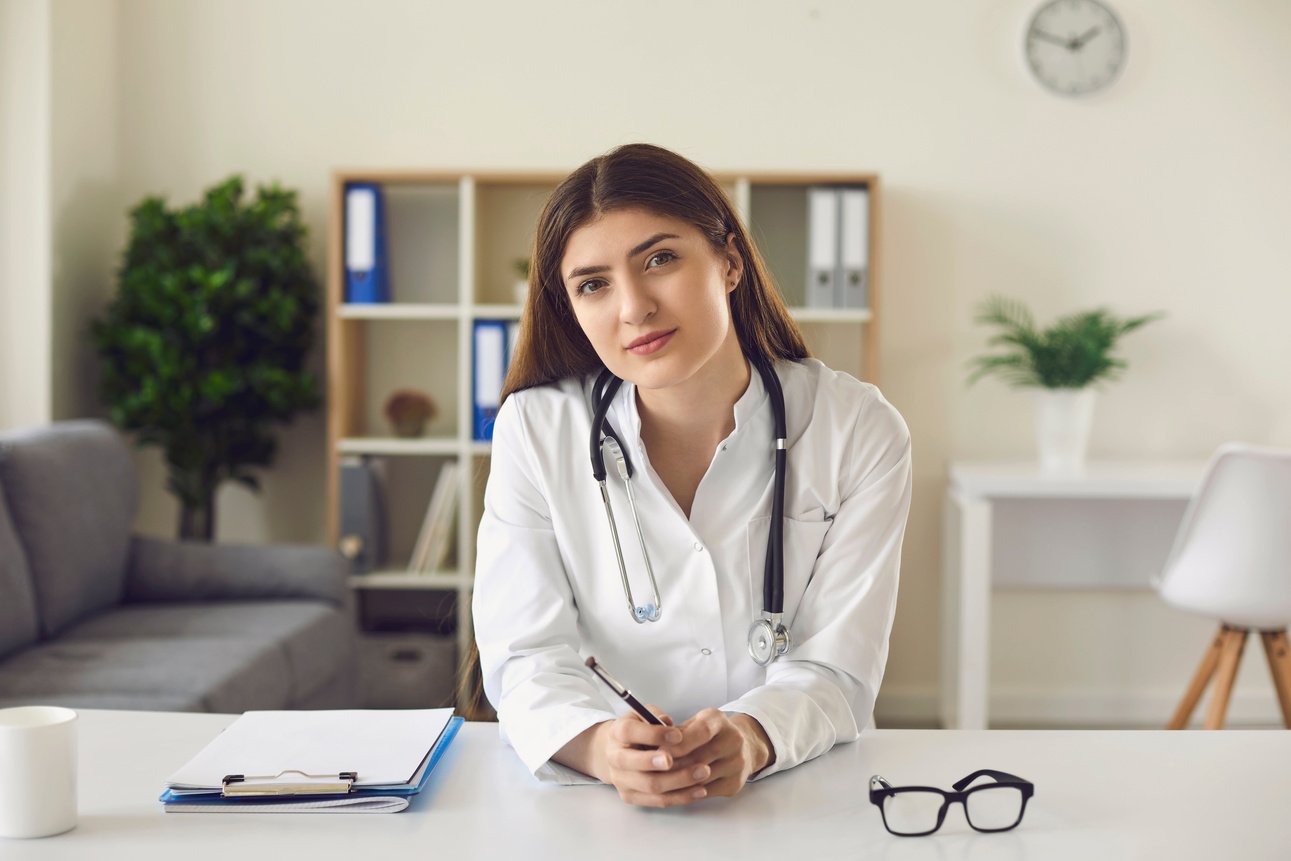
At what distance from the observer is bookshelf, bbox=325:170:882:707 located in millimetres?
3516

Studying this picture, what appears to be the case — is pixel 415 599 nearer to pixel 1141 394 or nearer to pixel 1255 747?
pixel 1141 394

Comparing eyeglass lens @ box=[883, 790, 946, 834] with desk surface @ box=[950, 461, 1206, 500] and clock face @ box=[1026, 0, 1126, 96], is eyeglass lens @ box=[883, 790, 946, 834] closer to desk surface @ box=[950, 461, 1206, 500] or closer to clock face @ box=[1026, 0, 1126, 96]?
desk surface @ box=[950, 461, 1206, 500]

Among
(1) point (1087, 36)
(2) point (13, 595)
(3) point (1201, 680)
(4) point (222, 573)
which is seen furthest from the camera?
(1) point (1087, 36)

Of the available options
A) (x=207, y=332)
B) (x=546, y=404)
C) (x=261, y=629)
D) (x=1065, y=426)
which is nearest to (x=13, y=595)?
(x=261, y=629)

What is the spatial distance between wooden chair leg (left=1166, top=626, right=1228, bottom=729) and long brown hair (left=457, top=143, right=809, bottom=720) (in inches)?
76.9

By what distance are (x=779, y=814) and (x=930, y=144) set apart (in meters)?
3.00

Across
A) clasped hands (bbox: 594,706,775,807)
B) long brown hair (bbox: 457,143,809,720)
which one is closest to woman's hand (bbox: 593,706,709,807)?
clasped hands (bbox: 594,706,775,807)

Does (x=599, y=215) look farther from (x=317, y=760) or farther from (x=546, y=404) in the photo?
(x=317, y=760)

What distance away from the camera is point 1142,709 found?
147 inches

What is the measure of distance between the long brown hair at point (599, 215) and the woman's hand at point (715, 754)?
463 mm

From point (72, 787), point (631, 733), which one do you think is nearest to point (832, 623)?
point (631, 733)

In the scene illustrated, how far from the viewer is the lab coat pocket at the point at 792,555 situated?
1430mm

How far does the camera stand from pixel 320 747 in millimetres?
1154

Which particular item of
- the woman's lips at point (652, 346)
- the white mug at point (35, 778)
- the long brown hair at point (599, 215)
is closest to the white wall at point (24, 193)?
the long brown hair at point (599, 215)
